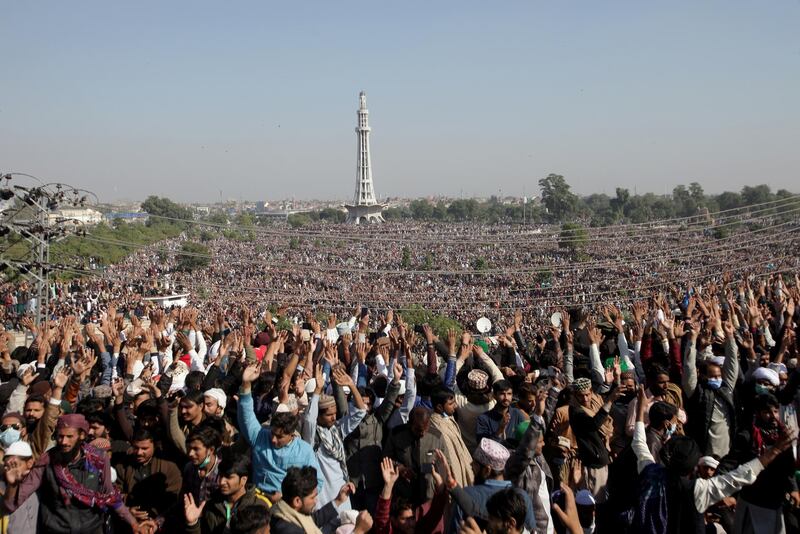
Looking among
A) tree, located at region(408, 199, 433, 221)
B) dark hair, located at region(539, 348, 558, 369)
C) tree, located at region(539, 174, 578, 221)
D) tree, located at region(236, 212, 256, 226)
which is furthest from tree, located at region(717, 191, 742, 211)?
dark hair, located at region(539, 348, 558, 369)

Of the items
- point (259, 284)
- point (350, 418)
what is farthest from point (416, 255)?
point (350, 418)

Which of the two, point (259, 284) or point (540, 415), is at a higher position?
point (540, 415)

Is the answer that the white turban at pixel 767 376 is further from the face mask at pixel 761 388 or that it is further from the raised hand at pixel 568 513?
the raised hand at pixel 568 513

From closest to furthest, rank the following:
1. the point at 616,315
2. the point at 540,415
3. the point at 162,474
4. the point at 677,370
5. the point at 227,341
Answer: the point at 162,474, the point at 540,415, the point at 677,370, the point at 227,341, the point at 616,315

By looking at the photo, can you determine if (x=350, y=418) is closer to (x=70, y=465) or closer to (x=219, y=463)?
(x=219, y=463)

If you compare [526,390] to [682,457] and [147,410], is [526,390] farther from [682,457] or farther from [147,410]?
[147,410]

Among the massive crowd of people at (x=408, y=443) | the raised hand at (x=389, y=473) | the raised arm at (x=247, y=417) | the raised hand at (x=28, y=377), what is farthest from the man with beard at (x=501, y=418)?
the raised hand at (x=28, y=377)

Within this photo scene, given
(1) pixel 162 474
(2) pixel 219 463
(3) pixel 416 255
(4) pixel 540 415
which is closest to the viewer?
(2) pixel 219 463
